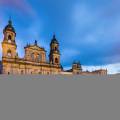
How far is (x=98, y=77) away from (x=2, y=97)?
411 centimetres

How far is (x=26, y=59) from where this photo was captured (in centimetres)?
4194

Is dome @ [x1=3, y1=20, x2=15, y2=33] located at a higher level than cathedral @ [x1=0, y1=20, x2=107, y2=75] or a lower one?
higher

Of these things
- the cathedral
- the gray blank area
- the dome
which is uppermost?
the dome

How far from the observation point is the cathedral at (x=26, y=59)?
129ft

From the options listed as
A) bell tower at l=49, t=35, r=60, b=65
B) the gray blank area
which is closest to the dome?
bell tower at l=49, t=35, r=60, b=65

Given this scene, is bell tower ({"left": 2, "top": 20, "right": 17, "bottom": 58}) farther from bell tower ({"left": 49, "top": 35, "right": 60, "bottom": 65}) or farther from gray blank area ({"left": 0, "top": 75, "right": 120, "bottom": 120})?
gray blank area ({"left": 0, "top": 75, "right": 120, "bottom": 120})

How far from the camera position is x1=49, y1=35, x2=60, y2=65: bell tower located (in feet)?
154

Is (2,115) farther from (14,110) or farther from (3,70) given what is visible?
(3,70)

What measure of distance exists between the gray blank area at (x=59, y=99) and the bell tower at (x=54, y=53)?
37.9 metres

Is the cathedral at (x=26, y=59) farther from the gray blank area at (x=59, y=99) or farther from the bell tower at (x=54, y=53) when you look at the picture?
the gray blank area at (x=59, y=99)

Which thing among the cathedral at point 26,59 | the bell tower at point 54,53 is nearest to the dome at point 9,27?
the cathedral at point 26,59

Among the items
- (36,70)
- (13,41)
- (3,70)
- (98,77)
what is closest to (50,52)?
(36,70)

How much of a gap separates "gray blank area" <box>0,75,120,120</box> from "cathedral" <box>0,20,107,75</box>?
31.8 m

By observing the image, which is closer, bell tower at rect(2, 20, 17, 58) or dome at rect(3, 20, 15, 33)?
bell tower at rect(2, 20, 17, 58)
